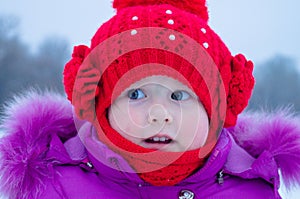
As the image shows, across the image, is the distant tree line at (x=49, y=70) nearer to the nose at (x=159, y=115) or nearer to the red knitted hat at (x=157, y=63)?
the red knitted hat at (x=157, y=63)

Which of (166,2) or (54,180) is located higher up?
(166,2)

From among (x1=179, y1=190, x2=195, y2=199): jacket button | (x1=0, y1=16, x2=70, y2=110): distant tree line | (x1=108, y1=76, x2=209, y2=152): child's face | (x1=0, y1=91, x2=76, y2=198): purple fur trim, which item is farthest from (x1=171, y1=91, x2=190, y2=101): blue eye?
(x1=0, y1=16, x2=70, y2=110): distant tree line

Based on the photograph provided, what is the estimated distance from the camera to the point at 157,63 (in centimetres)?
84

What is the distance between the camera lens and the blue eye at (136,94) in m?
0.87

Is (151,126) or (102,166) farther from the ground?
(151,126)

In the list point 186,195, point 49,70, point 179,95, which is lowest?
point 186,195

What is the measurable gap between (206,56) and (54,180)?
1.45 ft

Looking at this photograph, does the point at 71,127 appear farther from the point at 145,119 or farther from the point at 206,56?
the point at 206,56

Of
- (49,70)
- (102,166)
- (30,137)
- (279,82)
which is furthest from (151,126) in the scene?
(279,82)

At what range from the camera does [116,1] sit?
1.03 meters

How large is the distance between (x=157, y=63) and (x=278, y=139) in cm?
38

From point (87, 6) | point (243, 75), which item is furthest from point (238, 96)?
point (87, 6)

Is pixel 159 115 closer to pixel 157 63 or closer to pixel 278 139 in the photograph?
pixel 157 63

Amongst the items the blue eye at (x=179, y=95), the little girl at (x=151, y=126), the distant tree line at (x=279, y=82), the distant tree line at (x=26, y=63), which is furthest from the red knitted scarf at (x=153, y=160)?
the distant tree line at (x=279, y=82)
